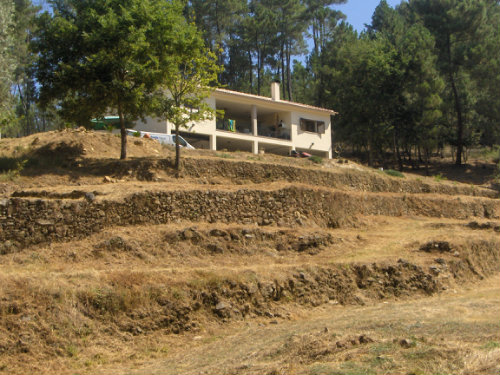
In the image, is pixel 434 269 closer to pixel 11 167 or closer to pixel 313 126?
pixel 11 167

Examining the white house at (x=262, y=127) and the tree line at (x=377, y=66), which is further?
the tree line at (x=377, y=66)

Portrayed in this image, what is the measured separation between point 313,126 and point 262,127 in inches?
163

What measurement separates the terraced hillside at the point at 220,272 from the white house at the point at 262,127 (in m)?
8.14

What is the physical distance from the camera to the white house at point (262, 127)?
1372 inches

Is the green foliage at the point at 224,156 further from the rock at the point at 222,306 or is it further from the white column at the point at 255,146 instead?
the rock at the point at 222,306

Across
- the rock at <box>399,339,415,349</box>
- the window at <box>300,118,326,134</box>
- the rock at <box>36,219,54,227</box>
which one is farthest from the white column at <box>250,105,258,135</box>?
the rock at <box>399,339,415,349</box>

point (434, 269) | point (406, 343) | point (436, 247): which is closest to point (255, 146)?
point (436, 247)

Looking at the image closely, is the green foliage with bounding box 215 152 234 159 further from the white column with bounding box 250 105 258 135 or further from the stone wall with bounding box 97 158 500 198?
the white column with bounding box 250 105 258 135

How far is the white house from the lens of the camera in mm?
34844

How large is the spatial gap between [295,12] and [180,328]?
45.0 metres

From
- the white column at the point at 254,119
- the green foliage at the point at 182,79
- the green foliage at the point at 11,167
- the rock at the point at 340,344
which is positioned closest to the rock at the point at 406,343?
the rock at the point at 340,344

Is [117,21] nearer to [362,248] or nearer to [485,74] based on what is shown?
[362,248]

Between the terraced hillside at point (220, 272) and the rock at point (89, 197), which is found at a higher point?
the rock at point (89, 197)

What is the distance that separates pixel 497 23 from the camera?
160ft
